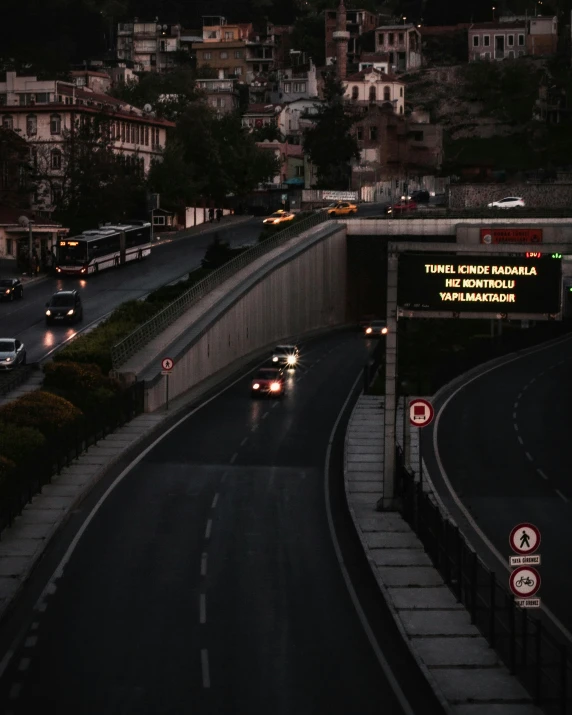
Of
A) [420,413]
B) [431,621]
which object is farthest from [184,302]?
[431,621]

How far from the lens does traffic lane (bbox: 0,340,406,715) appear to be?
2272 cm

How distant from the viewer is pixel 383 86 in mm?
190000

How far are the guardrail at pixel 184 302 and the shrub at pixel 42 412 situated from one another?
10879 millimetres

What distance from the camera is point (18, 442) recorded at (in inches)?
1566

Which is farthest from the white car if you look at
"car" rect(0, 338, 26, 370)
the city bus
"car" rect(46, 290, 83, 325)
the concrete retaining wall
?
"car" rect(0, 338, 26, 370)

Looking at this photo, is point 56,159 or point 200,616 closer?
point 200,616

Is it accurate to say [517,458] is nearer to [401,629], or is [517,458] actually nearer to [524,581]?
[401,629]

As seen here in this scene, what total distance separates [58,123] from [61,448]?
3211 inches

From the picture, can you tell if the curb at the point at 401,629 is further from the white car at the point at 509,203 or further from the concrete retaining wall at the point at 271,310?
the white car at the point at 509,203

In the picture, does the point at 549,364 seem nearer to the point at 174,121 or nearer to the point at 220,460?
the point at 220,460

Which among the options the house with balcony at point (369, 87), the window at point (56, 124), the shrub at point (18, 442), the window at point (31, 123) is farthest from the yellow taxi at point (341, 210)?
the house with balcony at point (369, 87)

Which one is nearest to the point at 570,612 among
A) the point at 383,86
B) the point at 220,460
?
the point at 220,460

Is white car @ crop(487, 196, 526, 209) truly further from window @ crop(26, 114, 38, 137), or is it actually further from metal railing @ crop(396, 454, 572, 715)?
metal railing @ crop(396, 454, 572, 715)

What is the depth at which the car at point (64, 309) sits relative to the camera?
242 ft
